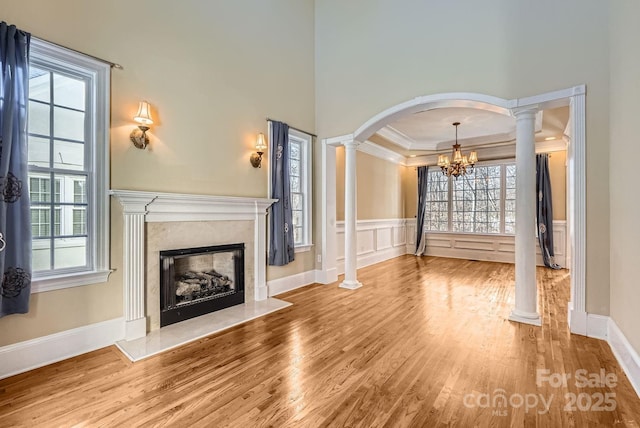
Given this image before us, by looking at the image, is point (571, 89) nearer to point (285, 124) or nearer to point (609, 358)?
point (609, 358)

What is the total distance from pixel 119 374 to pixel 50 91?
7.97 feet

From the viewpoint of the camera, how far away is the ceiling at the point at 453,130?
17.3ft

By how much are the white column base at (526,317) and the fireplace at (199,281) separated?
3292mm

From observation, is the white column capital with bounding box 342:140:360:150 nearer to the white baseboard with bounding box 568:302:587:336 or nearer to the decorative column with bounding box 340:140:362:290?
the decorative column with bounding box 340:140:362:290

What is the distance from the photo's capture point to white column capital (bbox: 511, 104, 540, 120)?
327 centimetres

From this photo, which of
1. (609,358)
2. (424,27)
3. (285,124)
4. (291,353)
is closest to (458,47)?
(424,27)

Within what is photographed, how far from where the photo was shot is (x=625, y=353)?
7.62 feet

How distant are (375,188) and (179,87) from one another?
495 cm

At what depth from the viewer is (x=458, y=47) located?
3.75 meters

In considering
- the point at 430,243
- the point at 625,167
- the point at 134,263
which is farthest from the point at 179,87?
the point at 430,243

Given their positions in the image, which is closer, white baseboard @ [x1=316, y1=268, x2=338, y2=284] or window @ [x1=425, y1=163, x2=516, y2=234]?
white baseboard @ [x1=316, y1=268, x2=338, y2=284]

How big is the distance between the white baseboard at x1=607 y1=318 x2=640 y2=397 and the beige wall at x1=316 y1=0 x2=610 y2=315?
28cm

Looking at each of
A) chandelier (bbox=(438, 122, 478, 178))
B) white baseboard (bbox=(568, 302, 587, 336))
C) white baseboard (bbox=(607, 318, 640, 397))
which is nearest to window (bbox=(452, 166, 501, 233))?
chandelier (bbox=(438, 122, 478, 178))

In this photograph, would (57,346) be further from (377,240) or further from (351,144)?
(377,240)
